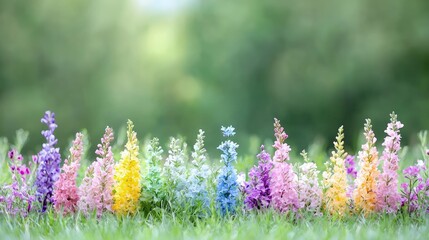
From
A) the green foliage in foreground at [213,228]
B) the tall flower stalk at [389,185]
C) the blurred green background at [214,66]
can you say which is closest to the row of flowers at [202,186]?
the tall flower stalk at [389,185]

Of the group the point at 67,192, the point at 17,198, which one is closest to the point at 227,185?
the point at 67,192

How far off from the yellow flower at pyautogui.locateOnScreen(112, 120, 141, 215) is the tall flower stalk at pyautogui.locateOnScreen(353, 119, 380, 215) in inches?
61.1

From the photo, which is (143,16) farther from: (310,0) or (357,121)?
(357,121)

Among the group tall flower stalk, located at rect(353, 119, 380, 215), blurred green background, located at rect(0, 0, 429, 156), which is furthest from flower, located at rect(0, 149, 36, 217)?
blurred green background, located at rect(0, 0, 429, 156)

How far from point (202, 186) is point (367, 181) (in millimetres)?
1168

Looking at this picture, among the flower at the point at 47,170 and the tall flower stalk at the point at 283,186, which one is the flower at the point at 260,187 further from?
the flower at the point at 47,170

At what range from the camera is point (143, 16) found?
17703 mm

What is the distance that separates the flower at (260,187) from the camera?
4.99m

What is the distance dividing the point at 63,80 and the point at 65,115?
3.33ft

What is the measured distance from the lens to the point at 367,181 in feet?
16.6

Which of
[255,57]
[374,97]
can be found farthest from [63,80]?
[374,97]

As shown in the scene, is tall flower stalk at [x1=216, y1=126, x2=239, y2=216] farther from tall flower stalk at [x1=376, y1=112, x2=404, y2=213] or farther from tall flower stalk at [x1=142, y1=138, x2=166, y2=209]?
tall flower stalk at [x1=376, y1=112, x2=404, y2=213]

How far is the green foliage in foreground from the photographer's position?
13.2ft

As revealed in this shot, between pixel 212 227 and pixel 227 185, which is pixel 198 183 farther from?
pixel 212 227
